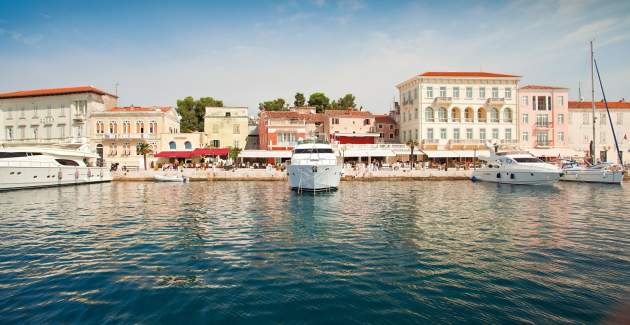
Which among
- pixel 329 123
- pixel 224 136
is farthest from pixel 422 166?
pixel 224 136

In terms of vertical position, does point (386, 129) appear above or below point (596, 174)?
above

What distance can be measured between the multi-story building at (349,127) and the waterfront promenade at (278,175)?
35.5 feet

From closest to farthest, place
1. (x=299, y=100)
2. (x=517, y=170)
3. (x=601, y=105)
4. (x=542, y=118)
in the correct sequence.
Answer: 1. (x=517, y=170)
2. (x=542, y=118)
3. (x=601, y=105)
4. (x=299, y=100)

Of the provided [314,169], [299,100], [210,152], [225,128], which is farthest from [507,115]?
[210,152]

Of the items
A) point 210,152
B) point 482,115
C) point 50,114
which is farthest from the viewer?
point 482,115

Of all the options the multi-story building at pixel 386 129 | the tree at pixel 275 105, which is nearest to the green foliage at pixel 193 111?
the tree at pixel 275 105

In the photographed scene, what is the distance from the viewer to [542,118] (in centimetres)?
4984

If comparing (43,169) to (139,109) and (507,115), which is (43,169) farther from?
(507,115)

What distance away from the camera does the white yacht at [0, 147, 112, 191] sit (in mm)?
29334

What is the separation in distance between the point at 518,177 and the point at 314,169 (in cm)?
2067

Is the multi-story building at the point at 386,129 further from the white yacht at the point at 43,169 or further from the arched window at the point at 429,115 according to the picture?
the white yacht at the point at 43,169

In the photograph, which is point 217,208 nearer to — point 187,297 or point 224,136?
point 187,297

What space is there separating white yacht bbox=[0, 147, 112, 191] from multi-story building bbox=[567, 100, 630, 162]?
62.7 m

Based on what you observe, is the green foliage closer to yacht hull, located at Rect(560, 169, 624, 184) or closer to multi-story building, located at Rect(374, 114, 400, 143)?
multi-story building, located at Rect(374, 114, 400, 143)
